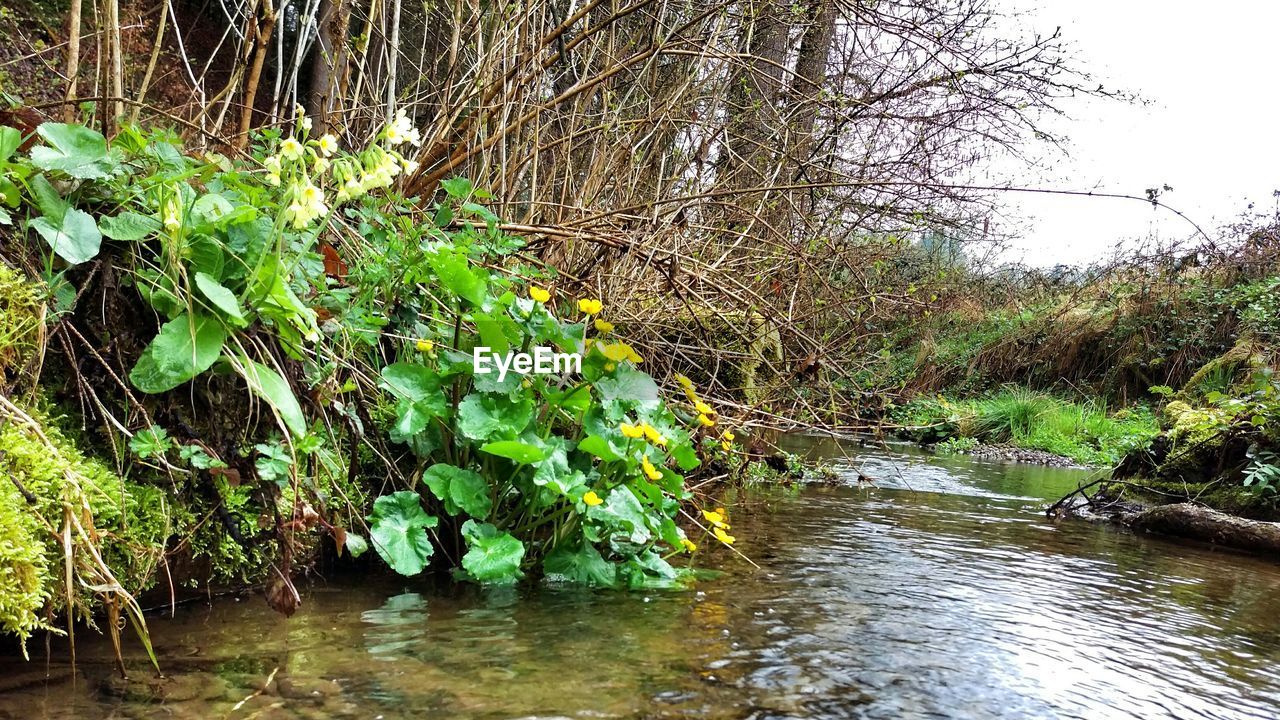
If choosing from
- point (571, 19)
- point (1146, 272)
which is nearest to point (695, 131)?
point (571, 19)

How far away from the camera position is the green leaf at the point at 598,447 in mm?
2143

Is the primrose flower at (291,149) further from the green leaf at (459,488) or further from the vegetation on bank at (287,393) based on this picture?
the green leaf at (459,488)

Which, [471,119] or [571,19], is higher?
[571,19]

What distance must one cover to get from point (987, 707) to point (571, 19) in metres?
2.25

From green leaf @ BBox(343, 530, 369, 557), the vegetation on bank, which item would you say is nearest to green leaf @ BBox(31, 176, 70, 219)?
the vegetation on bank

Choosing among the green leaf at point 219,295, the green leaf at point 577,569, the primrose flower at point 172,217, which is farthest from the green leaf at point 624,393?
the primrose flower at point 172,217

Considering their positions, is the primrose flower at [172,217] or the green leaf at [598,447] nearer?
the primrose flower at [172,217]

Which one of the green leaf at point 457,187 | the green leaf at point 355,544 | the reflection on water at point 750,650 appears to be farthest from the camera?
the green leaf at point 457,187

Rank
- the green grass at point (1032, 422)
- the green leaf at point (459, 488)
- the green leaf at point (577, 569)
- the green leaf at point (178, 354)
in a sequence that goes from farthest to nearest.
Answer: the green grass at point (1032, 422) → the green leaf at point (577, 569) → the green leaf at point (459, 488) → the green leaf at point (178, 354)

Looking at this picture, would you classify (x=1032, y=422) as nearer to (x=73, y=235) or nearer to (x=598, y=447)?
(x=598, y=447)

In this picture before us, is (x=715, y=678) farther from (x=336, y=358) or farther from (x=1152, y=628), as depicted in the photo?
(x=1152, y=628)

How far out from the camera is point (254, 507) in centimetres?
187

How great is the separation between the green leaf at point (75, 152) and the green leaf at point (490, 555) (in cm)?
112

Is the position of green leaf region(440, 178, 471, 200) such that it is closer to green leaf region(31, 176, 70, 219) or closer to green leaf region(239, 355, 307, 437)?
green leaf region(239, 355, 307, 437)
